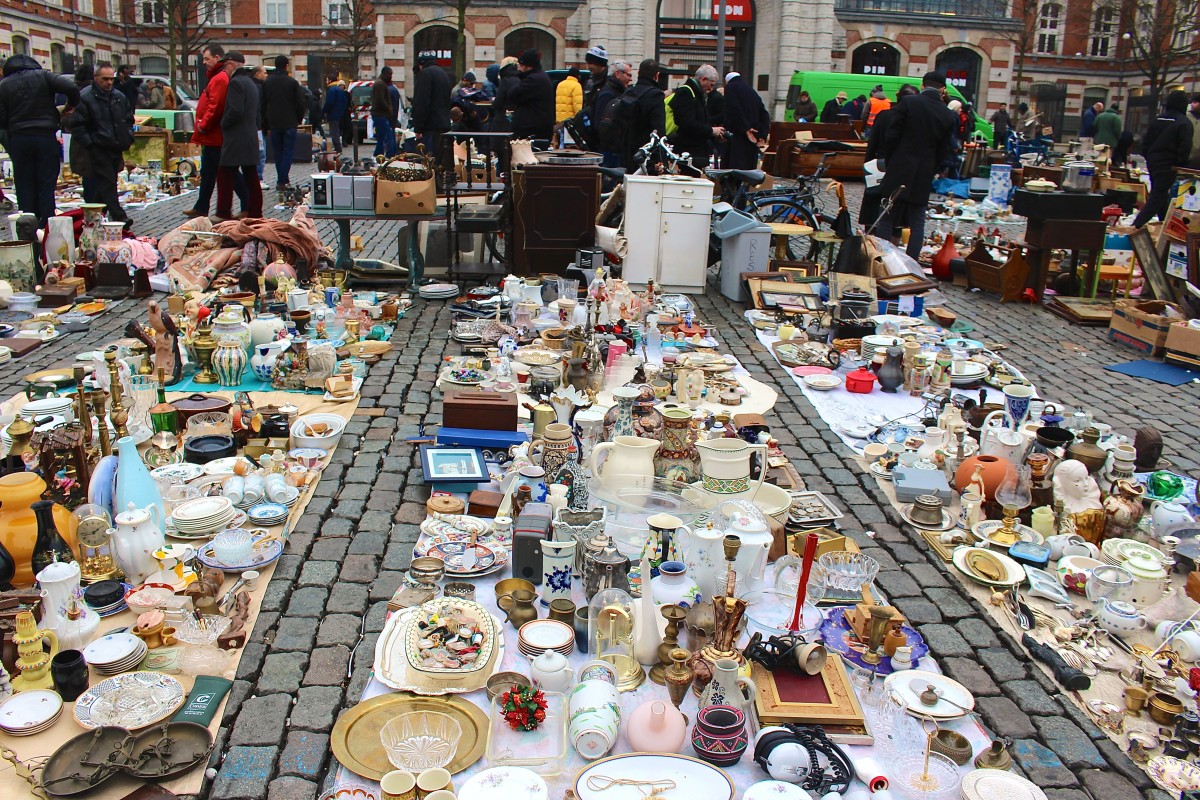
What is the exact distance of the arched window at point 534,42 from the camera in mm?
33750

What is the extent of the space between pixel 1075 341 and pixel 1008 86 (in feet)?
104

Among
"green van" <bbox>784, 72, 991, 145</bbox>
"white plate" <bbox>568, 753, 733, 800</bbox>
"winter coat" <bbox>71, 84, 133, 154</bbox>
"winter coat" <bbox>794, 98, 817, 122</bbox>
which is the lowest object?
"white plate" <bbox>568, 753, 733, 800</bbox>

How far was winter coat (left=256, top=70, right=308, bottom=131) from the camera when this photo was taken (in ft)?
45.4

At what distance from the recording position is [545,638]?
3783mm

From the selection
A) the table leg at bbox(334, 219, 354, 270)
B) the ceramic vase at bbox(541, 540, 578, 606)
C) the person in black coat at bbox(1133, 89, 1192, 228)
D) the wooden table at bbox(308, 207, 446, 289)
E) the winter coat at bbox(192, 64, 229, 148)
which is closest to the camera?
the ceramic vase at bbox(541, 540, 578, 606)

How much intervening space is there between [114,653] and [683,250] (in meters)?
6.90

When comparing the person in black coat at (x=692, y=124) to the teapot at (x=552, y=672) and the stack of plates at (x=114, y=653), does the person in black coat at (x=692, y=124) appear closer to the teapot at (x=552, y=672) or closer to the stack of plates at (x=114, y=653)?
the teapot at (x=552, y=672)

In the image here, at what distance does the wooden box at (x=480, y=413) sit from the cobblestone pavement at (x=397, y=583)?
348mm

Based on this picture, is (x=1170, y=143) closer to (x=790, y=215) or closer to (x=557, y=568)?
(x=790, y=215)

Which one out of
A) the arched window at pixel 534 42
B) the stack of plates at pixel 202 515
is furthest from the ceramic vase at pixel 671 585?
the arched window at pixel 534 42

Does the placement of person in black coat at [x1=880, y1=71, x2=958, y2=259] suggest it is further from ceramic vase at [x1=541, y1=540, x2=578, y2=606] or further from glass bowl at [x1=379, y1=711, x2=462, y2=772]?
glass bowl at [x1=379, y1=711, x2=462, y2=772]

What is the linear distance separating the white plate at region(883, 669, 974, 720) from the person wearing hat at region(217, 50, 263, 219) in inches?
352

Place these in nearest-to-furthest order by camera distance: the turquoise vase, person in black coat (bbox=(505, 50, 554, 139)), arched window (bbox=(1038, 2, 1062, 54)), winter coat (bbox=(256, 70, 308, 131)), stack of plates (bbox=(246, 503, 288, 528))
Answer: the turquoise vase < stack of plates (bbox=(246, 503, 288, 528)) < person in black coat (bbox=(505, 50, 554, 139)) < winter coat (bbox=(256, 70, 308, 131)) < arched window (bbox=(1038, 2, 1062, 54))

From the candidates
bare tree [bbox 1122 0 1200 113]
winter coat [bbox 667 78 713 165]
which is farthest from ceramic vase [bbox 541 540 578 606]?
bare tree [bbox 1122 0 1200 113]
